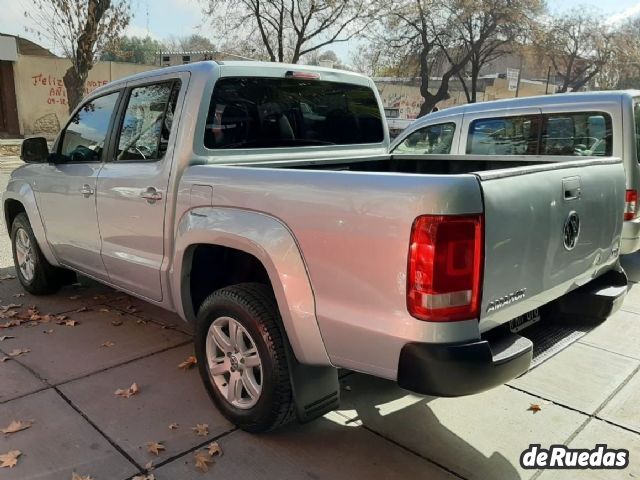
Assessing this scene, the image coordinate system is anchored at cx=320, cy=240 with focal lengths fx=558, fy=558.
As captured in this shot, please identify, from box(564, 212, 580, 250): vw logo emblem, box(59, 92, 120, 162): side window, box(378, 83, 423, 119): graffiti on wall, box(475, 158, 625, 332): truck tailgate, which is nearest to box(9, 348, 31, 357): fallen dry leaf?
box(59, 92, 120, 162): side window

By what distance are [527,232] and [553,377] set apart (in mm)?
1854

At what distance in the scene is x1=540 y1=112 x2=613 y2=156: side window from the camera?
5.47 m

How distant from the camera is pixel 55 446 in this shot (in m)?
2.97

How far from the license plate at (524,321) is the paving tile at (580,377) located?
990 mm

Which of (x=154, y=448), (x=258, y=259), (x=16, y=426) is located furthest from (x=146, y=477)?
(x=258, y=259)

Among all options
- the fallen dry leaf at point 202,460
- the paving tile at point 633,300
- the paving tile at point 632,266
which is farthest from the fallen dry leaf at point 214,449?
the paving tile at point 632,266

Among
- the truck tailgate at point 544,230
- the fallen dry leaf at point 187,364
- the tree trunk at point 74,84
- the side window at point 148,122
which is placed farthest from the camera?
the tree trunk at point 74,84

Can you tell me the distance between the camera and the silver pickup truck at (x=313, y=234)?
7.24 ft

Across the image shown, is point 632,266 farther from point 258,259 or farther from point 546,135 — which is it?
point 258,259

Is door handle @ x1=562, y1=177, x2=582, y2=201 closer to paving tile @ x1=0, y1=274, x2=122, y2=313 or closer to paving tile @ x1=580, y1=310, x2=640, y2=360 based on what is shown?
paving tile @ x1=580, y1=310, x2=640, y2=360

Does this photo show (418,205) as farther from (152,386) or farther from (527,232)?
(152,386)

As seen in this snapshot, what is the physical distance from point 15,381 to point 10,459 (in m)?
0.97

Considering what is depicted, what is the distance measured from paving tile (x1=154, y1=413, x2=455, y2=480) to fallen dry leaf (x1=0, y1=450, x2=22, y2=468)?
→ 73 centimetres

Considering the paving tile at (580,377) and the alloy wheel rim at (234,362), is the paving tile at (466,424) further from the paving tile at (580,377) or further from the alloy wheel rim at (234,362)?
the alloy wheel rim at (234,362)
